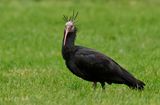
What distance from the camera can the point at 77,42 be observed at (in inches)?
701

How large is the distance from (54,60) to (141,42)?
393cm

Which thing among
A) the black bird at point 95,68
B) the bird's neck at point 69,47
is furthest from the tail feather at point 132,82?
the bird's neck at point 69,47

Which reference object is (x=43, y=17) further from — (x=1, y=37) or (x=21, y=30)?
(x=1, y=37)

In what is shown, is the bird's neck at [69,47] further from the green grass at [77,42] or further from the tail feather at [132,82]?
the tail feather at [132,82]

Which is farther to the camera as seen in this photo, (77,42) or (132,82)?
(77,42)

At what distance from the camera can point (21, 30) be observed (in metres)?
19.5

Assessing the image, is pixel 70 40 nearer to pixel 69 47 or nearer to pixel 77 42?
pixel 69 47

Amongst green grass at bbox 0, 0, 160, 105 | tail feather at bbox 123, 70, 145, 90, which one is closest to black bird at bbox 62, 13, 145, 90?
tail feather at bbox 123, 70, 145, 90

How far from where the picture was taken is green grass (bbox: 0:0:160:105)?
10.2 metres

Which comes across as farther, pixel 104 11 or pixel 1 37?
pixel 104 11

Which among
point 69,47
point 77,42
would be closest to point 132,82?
point 69,47

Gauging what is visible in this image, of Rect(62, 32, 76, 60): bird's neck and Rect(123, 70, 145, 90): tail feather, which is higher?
Rect(62, 32, 76, 60): bird's neck

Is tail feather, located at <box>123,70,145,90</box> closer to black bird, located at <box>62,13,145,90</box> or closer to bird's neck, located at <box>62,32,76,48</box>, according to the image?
black bird, located at <box>62,13,145,90</box>

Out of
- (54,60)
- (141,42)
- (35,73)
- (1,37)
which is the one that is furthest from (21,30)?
(35,73)
